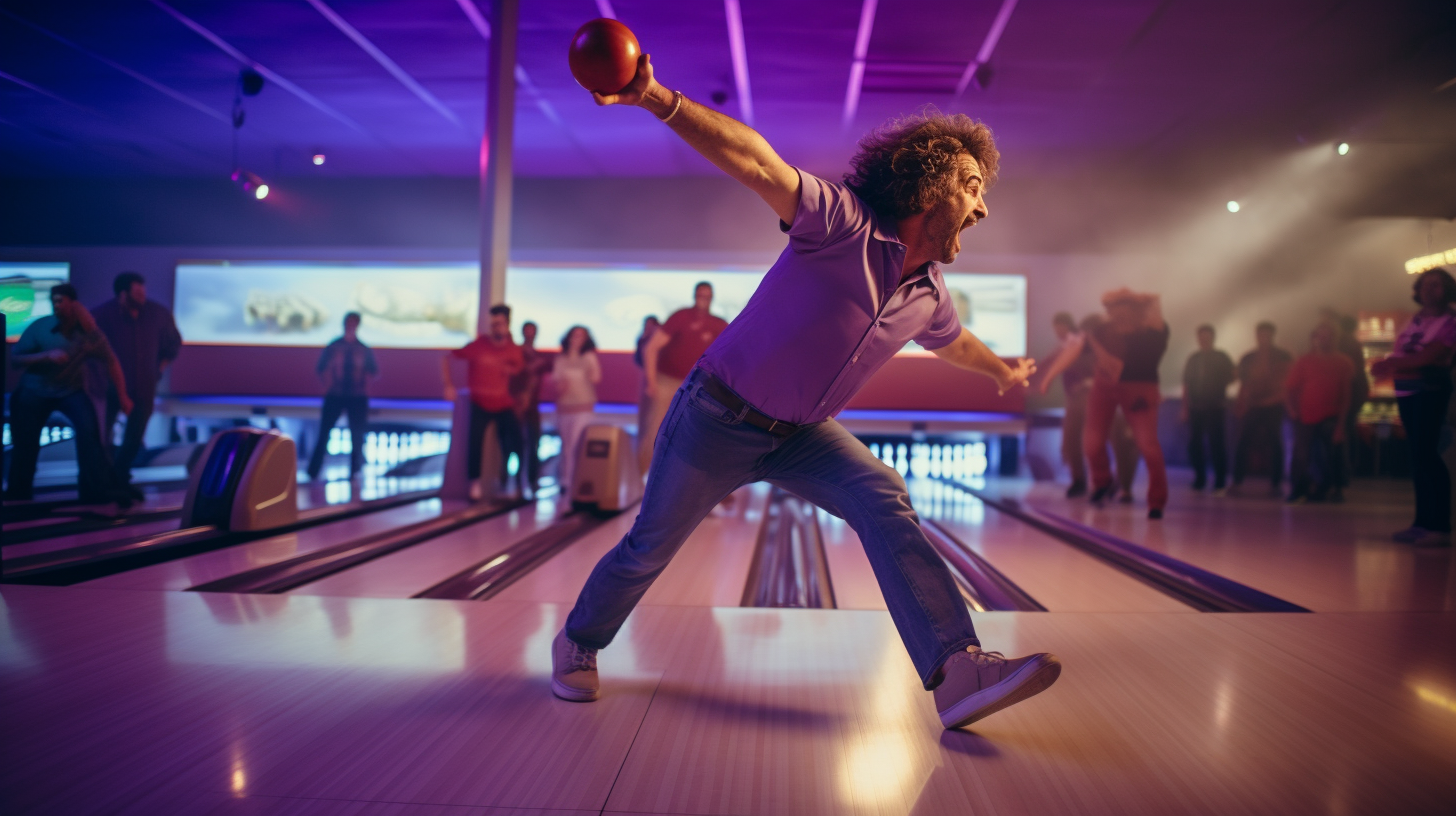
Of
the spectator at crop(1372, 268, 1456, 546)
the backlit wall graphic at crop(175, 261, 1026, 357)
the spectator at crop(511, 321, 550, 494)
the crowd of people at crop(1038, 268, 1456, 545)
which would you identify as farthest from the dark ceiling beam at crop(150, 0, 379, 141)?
the spectator at crop(1372, 268, 1456, 546)

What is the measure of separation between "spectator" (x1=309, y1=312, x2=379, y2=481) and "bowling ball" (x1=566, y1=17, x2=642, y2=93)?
20.7 feet

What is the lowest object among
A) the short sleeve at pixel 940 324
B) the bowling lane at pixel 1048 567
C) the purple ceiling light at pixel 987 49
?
the bowling lane at pixel 1048 567

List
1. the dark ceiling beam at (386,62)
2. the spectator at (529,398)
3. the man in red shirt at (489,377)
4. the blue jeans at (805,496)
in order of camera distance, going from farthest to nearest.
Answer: the dark ceiling beam at (386,62)
the spectator at (529,398)
the man in red shirt at (489,377)
the blue jeans at (805,496)

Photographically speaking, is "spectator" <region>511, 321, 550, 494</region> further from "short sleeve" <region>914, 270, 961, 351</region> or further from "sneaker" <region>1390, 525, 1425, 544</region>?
"sneaker" <region>1390, 525, 1425, 544</region>

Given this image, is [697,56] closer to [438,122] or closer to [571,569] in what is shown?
[438,122]

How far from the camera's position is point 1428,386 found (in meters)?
3.84

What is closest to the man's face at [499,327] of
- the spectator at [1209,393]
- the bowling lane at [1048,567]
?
the bowling lane at [1048,567]

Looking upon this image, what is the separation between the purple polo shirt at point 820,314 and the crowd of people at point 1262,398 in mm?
3344

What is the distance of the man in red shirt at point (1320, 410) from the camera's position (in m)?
6.01

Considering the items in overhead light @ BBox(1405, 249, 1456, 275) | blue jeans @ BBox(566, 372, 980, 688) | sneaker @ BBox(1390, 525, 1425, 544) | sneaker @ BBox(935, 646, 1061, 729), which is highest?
overhead light @ BBox(1405, 249, 1456, 275)

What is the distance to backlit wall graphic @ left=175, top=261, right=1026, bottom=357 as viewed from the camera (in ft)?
30.9

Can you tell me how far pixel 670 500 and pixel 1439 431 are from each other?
170 inches

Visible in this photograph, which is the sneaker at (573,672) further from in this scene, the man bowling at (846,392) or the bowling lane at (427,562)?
the bowling lane at (427,562)

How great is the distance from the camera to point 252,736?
1.42 meters
